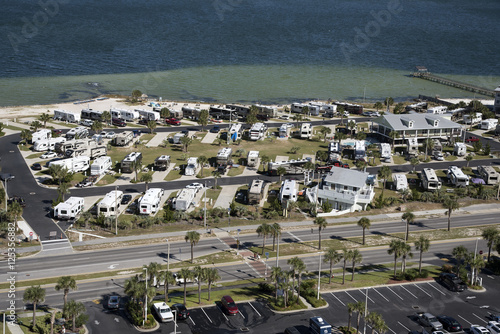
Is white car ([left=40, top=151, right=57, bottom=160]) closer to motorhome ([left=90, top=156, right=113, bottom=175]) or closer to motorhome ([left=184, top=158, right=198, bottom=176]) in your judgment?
motorhome ([left=90, top=156, right=113, bottom=175])

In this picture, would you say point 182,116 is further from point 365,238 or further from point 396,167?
point 365,238

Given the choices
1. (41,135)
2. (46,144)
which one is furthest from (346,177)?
(41,135)

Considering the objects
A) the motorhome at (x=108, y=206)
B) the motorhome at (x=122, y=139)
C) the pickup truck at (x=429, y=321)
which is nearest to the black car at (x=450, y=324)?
the pickup truck at (x=429, y=321)

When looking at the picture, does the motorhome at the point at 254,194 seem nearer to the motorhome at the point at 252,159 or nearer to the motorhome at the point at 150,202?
the motorhome at the point at 150,202

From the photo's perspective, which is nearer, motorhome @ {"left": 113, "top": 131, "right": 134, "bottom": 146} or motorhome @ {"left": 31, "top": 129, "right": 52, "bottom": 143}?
motorhome @ {"left": 31, "top": 129, "right": 52, "bottom": 143}

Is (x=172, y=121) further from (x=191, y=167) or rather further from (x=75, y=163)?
(x=75, y=163)

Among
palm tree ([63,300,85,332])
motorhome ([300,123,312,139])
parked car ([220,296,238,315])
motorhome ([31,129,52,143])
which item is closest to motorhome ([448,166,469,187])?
motorhome ([300,123,312,139])
